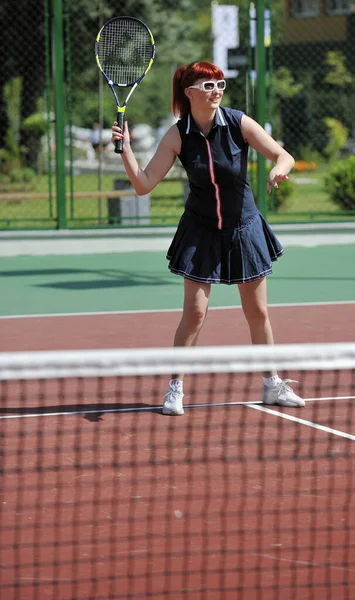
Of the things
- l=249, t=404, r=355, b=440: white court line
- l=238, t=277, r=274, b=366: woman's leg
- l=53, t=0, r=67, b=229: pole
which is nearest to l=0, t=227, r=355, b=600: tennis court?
l=249, t=404, r=355, b=440: white court line

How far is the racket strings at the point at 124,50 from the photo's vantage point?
24.4 feet

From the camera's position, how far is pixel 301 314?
9.35m

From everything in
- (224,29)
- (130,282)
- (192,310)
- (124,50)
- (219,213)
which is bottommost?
(130,282)

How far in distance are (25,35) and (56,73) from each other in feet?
34.6

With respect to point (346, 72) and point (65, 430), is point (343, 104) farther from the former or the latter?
point (65, 430)

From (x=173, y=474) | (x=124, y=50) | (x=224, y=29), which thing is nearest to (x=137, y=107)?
(x=224, y=29)

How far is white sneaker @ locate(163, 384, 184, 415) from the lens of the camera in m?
6.14

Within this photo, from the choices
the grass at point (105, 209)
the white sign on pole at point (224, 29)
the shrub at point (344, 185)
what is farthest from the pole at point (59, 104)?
the shrub at point (344, 185)

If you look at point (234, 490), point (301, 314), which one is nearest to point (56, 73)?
point (301, 314)

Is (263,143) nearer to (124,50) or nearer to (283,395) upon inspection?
(283,395)

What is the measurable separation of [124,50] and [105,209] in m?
10.6

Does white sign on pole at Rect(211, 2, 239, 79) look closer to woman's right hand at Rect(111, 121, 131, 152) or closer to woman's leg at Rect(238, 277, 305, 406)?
woman's leg at Rect(238, 277, 305, 406)

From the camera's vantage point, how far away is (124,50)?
25.4 ft

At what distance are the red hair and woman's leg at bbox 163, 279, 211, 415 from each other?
900mm
